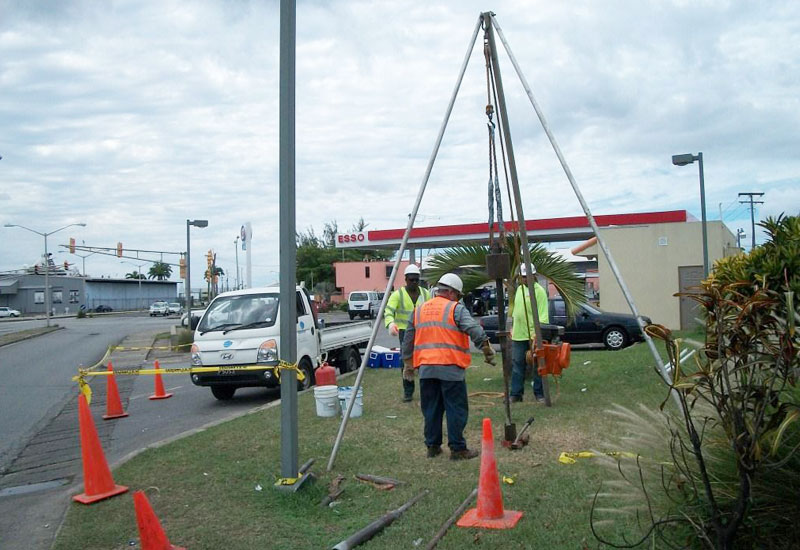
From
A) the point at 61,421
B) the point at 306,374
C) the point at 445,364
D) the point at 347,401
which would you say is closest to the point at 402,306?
the point at 347,401

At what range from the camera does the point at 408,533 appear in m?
4.97

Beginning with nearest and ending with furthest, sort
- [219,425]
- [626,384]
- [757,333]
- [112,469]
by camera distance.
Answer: [757,333], [112,469], [219,425], [626,384]

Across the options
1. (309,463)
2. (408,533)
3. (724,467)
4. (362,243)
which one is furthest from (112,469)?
(362,243)

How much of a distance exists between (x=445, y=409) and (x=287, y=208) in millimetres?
2504

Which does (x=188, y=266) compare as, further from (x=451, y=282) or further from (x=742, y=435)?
(x=742, y=435)

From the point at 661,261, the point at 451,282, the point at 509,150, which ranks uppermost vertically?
the point at 509,150

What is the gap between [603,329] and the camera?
1864 centimetres

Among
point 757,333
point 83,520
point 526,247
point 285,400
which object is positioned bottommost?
point 83,520

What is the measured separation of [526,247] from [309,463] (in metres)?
3.55

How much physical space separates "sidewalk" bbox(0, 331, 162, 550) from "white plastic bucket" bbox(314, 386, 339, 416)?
283 centimetres

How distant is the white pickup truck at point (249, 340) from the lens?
11938mm

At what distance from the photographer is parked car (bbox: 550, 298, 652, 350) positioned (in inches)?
730

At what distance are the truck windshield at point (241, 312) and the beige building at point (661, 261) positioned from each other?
1344 centimetres

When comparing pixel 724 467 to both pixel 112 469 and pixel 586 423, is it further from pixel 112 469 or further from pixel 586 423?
pixel 112 469
